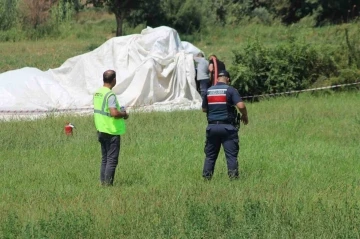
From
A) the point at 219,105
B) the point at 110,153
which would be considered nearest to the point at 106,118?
the point at 110,153

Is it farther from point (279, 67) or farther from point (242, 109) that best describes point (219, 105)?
point (279, 67)

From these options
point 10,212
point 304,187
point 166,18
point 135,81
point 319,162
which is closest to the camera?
point 10,212

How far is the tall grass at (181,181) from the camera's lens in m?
8.84

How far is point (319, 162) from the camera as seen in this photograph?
13406mm

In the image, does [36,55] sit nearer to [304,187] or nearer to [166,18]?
[166,18]

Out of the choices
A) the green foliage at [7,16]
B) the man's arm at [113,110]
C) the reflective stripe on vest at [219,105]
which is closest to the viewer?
the man's arm at [113,110]

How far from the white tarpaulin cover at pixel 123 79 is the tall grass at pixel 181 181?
2039 mm

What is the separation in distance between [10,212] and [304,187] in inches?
164

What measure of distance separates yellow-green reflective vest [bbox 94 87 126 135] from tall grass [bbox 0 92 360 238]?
2.79 feet

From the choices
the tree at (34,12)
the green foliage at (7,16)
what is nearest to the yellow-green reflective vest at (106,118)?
the tree at (34,12)

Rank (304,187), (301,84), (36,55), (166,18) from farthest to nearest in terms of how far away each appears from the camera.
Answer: (166,18) < (36,55) < (301,84) < (304,187)

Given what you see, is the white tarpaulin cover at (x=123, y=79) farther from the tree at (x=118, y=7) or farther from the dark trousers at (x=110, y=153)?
the tree at (x=118, y=7)

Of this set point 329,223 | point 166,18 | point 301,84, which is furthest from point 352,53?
point 166,18

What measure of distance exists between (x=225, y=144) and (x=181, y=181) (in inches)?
34.5
